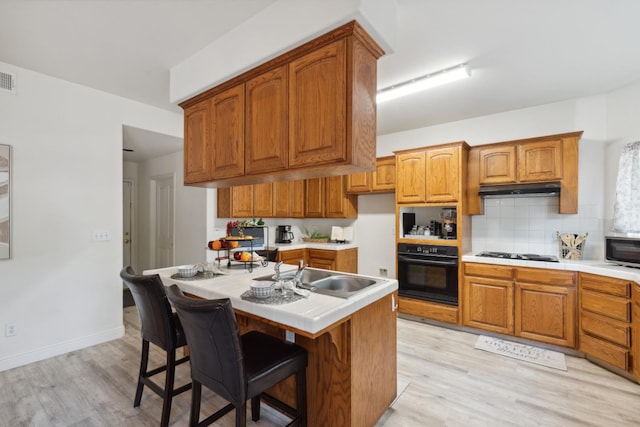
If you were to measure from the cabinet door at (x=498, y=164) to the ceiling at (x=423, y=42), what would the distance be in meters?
0.59

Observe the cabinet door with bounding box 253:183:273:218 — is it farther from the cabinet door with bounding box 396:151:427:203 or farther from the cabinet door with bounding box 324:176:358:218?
the cabinet door with bounding box 396:151:427:203

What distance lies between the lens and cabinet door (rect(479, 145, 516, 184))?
342 centimetres

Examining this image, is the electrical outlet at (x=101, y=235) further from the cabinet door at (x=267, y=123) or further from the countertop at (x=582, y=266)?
the countertop at (x=582, y=266)

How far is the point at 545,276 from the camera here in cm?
302

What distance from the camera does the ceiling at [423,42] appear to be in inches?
77.3

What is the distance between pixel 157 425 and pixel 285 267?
1.34 metres

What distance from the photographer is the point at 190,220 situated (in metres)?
4.35

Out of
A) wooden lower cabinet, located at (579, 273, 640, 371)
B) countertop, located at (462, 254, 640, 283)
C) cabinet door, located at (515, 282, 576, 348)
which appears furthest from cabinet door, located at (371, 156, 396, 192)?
wooden lower cabinet, located at (579, 273, 640, 371)

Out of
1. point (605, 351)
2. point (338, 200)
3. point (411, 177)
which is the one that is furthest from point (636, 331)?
point (338, 200)

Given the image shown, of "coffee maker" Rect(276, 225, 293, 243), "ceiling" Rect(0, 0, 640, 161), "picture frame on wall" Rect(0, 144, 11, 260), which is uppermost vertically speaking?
"ceiling" Rect(0, 0, 640, 161)

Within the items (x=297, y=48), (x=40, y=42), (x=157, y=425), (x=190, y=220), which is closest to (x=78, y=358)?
(x=157, y=425)

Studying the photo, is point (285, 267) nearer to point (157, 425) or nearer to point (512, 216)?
point (157, 425)

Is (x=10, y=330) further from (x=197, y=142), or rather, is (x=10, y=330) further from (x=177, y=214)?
(x=197, y=142)

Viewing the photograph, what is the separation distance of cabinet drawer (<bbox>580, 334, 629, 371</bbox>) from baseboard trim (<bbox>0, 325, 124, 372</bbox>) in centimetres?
475
